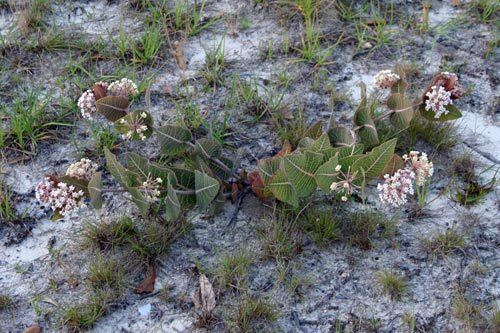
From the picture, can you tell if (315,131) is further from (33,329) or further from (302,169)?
(33,329)

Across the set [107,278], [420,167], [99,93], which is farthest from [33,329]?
[420,167]

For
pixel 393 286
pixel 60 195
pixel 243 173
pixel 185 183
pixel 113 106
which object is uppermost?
pixel 113 106

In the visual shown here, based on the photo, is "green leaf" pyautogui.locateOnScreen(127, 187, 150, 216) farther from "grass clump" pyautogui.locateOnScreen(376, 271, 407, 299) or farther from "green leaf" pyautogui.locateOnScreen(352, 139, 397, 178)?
"grass clump" pyautogui.locateOnScreen(376, 271, 407, 299)

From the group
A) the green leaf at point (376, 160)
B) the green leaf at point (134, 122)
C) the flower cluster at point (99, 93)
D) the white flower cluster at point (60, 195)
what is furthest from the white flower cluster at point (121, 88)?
the green leaf at point (376, 160)

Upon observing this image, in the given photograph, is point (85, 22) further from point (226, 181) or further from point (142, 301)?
point (142, 301)

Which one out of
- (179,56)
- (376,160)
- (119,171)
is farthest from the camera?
(179,56)

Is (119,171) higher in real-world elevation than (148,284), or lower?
higher

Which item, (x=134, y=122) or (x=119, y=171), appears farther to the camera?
(x=134, y=122)
